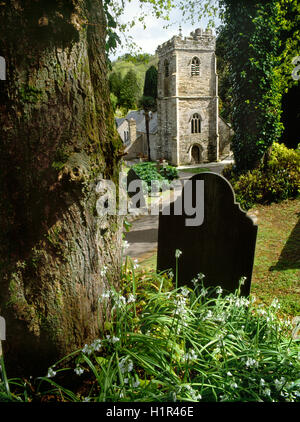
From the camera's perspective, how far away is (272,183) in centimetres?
1060

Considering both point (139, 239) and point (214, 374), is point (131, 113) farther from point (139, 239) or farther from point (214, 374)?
point (214, 374)

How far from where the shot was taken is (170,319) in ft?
8.68

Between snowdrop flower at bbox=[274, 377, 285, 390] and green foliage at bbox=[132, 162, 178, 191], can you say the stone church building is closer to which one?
green foliage at bbox=[132, 162, 178, 191]

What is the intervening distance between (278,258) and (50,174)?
5.56 metres

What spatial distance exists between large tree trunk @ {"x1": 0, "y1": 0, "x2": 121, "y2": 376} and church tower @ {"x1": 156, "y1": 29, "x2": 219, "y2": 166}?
33303 mm

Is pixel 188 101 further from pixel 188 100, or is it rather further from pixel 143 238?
pixel 143 238

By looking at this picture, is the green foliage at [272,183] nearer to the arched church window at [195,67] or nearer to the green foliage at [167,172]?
the green foliage at [167,172]

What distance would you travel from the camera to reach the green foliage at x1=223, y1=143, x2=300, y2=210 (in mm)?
10500

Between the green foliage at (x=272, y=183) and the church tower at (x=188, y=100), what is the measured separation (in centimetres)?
2431

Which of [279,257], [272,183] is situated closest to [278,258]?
[279,257]

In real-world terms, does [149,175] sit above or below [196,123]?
below

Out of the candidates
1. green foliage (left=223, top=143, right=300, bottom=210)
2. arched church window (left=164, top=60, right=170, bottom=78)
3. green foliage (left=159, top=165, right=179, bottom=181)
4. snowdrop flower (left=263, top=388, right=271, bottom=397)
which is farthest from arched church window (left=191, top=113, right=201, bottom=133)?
snowdrop flower (left=263, top=388, right=271, bottom=397)

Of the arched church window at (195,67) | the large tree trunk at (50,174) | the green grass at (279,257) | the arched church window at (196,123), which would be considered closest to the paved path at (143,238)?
the green grass at (279,257)

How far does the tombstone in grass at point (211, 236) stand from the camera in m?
3.51
